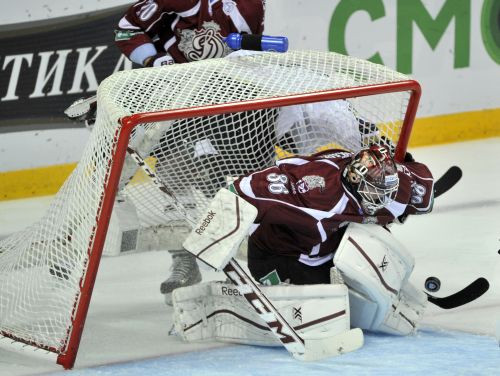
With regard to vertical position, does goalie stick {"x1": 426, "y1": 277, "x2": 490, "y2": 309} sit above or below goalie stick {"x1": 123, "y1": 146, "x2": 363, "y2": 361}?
below

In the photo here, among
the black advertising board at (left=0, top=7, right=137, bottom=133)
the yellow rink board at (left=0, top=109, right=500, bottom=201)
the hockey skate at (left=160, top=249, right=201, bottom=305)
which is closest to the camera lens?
the hockey skate at (left=160, top=249, right=201, bottom=305)

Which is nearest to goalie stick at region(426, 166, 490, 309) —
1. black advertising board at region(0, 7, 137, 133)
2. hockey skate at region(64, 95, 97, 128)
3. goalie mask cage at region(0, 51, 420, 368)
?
goalie mask cage at region(0, 51, 420, 368)

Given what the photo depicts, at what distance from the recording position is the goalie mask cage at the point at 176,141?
302 cm

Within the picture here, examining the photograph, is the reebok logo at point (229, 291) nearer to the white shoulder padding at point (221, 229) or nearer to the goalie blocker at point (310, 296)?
the goalie blocker at point (310, 296)

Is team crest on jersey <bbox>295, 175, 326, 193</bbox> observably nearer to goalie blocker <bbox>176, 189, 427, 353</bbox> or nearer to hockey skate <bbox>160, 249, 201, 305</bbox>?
goalie blocker <bbox>176, 189, 427, 353</bbox>

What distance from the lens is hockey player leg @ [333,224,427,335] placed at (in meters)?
3.09

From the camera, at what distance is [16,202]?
496 cm

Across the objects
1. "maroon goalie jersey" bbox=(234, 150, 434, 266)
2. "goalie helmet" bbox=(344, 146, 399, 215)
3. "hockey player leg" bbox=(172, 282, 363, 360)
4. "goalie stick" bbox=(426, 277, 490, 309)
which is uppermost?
"goalie helmet" bbox=(344, 146, 399, 215)

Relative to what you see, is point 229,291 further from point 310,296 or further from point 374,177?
point 374,177

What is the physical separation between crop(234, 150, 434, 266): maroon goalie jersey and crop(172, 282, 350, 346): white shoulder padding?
167 millimetres

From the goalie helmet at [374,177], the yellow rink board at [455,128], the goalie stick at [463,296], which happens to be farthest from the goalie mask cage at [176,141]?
the yellow rink board at [455,128]

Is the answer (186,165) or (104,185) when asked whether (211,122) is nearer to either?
(186,165)

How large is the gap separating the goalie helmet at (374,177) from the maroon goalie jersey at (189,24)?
0.83m

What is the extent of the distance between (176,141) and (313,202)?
0.47 metres
